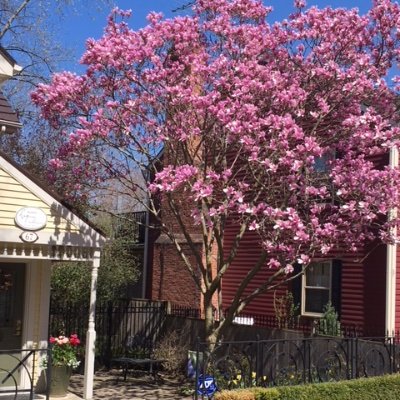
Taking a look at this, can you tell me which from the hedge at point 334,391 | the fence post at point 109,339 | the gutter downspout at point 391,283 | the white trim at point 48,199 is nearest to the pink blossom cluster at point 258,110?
the white trim at point 48,199

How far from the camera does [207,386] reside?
9281 mm

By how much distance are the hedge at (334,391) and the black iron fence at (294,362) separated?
389 millimetres

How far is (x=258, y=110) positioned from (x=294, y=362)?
4.07 m

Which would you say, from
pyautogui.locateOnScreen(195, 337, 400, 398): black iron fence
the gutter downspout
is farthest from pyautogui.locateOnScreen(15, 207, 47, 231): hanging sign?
the gutter downspout

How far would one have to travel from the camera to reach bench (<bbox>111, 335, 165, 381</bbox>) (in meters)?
13.9

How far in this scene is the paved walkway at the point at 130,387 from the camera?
1172cm

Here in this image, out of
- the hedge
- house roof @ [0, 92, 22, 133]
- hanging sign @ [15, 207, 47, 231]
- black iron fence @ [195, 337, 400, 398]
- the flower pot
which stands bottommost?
the flower pot

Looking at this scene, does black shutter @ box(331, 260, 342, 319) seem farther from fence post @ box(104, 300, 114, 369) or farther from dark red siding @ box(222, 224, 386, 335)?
fence post @ box(104, 300, 114, 369)

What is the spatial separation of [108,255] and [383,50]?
11.6 meters

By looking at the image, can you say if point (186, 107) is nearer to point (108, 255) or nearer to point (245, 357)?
point (245, 357)

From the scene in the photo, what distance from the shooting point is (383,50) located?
38.0ft

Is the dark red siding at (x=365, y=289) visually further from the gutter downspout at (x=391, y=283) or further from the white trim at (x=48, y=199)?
the white trim at (x=48, y=199)

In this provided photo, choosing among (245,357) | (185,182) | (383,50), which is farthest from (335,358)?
(383,50)

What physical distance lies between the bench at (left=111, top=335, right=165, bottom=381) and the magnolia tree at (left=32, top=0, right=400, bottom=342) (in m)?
2.72
